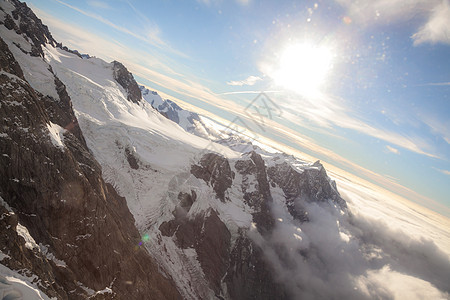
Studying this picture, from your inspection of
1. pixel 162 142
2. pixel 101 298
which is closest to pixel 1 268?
pixel 101 298

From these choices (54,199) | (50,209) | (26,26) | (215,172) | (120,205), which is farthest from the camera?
(215,172)

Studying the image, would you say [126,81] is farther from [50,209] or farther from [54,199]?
[50,209]

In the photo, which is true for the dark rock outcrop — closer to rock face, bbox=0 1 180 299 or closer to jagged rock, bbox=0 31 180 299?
rock face, bbox=0 1 180 299

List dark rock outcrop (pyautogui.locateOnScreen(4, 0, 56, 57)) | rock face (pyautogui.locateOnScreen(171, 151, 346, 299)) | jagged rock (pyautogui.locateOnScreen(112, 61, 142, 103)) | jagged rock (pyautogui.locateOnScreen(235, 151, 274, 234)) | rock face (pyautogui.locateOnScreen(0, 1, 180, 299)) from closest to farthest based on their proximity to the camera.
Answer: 1. rock face (pyautogui.locateOnScreen(0, 1, 180, 299))
2. dark rock outcrop (pyautogui.locateOnScreen(4, 0, 56, 57))
3. rock face (pyautogui.locateOnScreen(171, 151, 346, 299))
4. jagged rock (pyautogui.locateOnScreen(112, 61, 142, 103))
5. jagged rock (pyautogui.locateOnScreen(235, 151, 274, 234))

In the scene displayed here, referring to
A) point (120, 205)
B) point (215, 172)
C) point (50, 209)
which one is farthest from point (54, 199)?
point (215, 172)

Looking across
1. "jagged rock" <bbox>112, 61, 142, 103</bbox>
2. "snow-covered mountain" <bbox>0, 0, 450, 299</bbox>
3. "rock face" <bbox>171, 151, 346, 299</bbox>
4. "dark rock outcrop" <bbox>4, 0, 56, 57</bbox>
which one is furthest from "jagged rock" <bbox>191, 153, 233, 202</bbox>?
"dark rock outcrop" <bbox>4, 0, 56, 57</bbox>

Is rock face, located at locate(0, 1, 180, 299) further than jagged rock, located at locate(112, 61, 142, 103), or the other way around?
jagged rock, located at locate(112, 61, 142, 103)

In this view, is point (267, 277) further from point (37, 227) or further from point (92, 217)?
point (37, 227)
